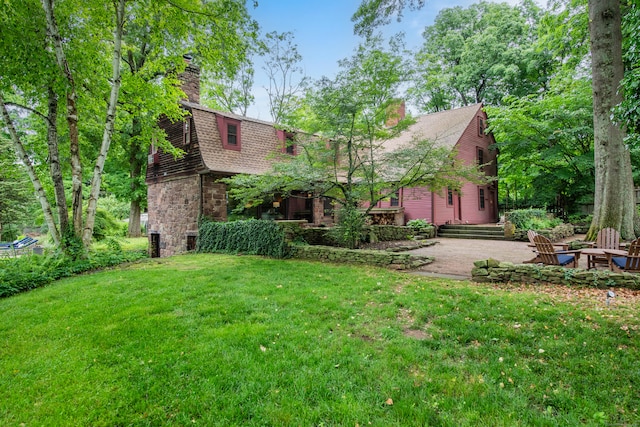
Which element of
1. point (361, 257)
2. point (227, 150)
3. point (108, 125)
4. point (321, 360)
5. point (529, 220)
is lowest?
point (321, 360)

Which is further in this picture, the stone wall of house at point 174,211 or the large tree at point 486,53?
the large tree at point 486,53

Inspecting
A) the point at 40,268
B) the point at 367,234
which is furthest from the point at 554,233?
the point at 40,268

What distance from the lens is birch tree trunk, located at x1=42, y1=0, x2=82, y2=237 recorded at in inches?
304

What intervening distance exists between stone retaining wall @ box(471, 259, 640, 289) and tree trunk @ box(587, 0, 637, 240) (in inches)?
131

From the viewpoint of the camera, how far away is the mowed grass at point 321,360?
2271mm

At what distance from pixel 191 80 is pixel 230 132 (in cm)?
349

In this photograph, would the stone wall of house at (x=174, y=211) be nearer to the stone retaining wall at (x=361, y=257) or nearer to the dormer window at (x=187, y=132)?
the dormer window at (x=187, y=132)

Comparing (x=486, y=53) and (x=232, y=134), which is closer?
(x=232, y=134)

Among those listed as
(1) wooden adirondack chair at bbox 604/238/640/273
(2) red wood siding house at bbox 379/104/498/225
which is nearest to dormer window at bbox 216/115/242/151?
(2) red wood siding house at bbox 379/104/498/225

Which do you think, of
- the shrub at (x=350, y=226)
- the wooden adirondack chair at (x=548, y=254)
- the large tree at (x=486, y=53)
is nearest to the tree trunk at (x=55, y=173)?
the shrub at (x=350, y=226)

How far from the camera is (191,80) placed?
Result: 14.1 m

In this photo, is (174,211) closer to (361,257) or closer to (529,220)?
(361,257)

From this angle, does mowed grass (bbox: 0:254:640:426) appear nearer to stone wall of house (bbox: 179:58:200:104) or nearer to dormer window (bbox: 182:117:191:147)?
dormer window (bbox: 182:117:191:147)

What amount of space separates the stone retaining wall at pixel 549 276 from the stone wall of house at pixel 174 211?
10277 millimetres
